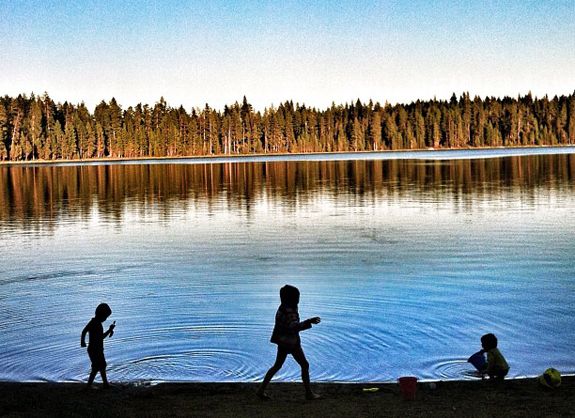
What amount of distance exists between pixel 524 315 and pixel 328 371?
6158 mm

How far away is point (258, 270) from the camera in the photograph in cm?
2553

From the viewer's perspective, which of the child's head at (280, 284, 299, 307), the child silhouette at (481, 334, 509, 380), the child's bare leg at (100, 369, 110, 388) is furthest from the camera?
the child silhouette at (481, 334, 509, 380)

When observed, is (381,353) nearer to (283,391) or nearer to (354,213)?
(283,391)

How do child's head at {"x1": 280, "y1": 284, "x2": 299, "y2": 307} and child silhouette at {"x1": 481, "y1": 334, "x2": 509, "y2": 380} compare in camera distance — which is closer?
child's head at {"x1": 280, "y1": 284, "x2": 299, "y2": 307}

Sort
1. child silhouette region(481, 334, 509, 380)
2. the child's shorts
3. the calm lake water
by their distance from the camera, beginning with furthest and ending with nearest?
the calm lake water → child silhouette region(481, 334, 509, 380) → the child's shorts

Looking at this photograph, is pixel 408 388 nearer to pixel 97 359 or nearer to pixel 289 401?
pixel 289 401

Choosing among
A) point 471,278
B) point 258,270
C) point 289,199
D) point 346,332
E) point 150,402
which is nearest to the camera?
point 150,402

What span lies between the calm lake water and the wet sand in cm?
150

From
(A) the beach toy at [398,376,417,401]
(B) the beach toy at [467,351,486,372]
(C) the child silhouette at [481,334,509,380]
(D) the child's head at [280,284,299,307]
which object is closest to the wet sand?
(A) the beach toy at [398,376,417,401]

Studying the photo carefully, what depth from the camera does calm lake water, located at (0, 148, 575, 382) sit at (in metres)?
15.7

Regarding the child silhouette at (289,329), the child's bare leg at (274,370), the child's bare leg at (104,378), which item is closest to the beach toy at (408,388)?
the child silhouette at (289,329)

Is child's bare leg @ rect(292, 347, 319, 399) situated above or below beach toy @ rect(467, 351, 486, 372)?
above

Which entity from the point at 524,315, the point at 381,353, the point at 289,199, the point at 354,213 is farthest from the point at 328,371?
the point at 289,199

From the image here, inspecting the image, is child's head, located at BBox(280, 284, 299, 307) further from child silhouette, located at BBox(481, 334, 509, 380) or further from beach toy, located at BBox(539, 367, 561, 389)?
beach toy, located at BBox(539, 367, 561, 389)
